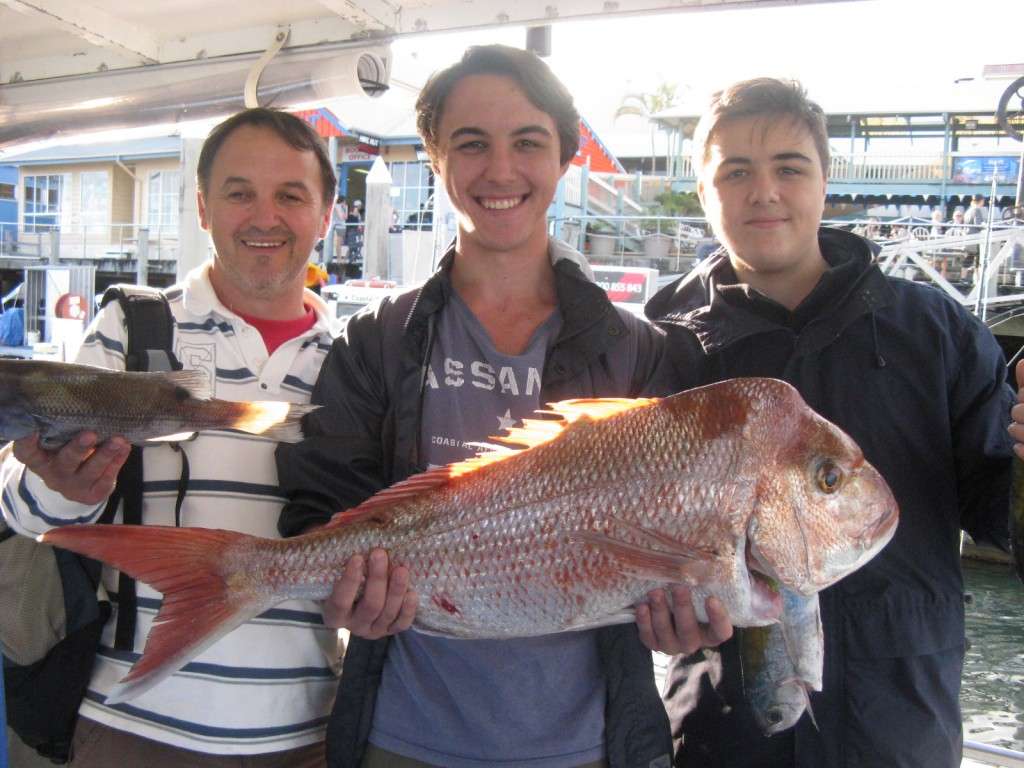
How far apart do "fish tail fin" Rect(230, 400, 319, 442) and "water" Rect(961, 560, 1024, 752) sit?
6.79 m

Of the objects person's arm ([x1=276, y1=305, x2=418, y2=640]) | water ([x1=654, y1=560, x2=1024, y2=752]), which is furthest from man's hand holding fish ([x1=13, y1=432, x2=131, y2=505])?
water ([x1=654, y1=560, x2=1024, y2=752])

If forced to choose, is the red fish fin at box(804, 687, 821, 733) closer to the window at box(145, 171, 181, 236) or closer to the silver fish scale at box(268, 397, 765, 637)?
the silver fish scale at box(268, 397, 765, 637)

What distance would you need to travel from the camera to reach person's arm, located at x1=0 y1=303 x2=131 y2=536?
78.0 inches

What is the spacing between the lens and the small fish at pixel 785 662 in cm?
193

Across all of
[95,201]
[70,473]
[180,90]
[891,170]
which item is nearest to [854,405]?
[70,473]

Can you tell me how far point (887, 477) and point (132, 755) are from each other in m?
2.28

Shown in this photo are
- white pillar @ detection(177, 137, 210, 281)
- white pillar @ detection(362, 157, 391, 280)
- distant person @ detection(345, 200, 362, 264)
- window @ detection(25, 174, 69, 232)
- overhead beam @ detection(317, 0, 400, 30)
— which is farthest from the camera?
window @ detection(25, 174, 69, 232)

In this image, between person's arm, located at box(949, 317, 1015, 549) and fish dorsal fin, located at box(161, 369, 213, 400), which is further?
person's arm, located at box(949, 317, 1015, 549)

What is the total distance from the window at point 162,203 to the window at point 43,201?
Result: 15.2 feet

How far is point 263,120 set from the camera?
2.60 m

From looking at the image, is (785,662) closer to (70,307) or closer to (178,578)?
(178,578)

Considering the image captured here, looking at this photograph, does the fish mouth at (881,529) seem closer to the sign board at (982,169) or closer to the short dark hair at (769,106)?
the short dark hair at (769,106)

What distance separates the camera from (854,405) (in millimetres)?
2357

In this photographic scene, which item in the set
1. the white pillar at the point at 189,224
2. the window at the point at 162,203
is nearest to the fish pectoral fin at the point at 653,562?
the white pillar at the point at 189,224
